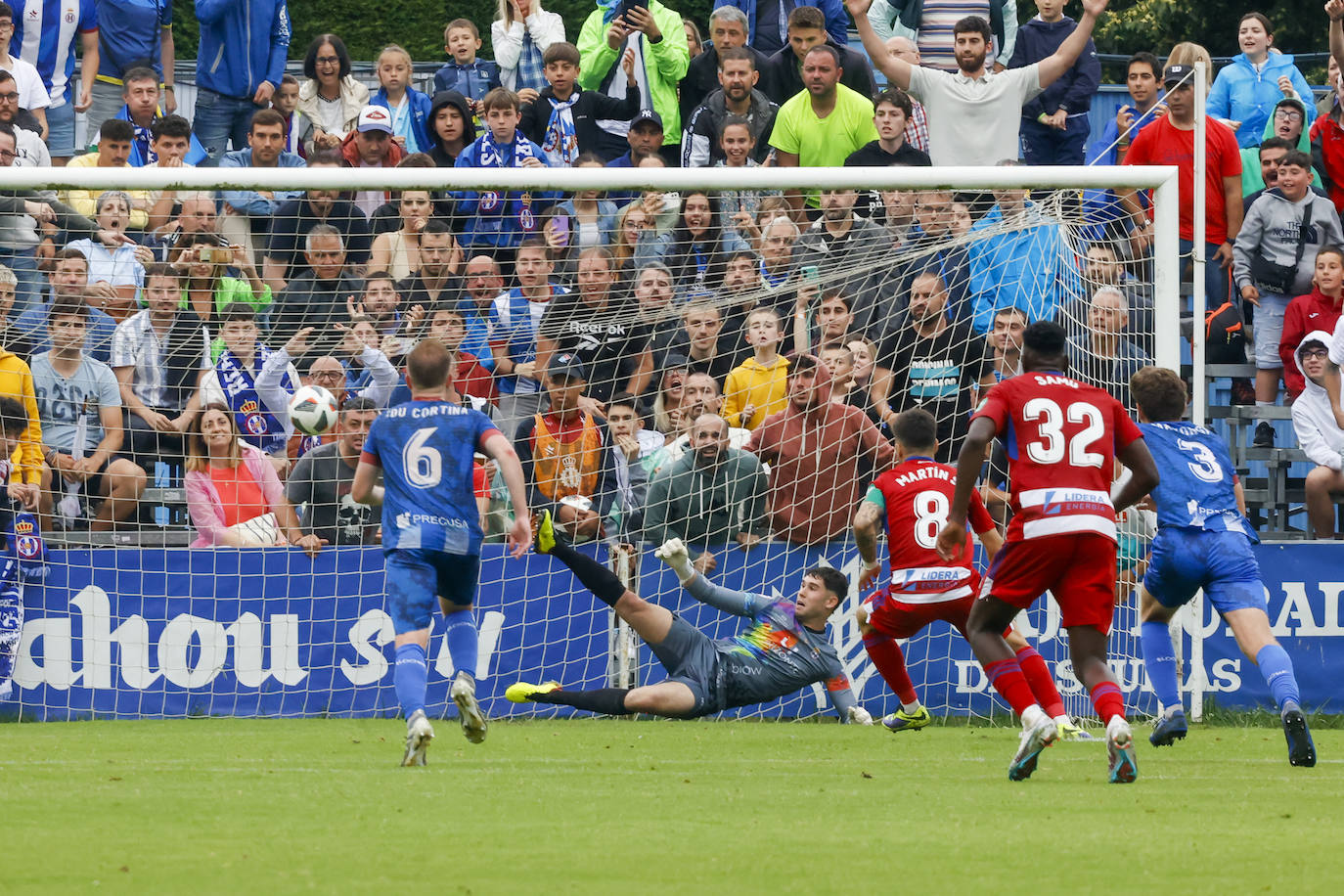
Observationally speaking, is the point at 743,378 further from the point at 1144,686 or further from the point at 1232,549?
the point at 1232,549

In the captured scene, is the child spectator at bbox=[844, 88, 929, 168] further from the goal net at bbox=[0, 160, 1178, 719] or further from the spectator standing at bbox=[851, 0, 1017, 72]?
the spectator standing at bbox=[851, 0, 1017, 72]

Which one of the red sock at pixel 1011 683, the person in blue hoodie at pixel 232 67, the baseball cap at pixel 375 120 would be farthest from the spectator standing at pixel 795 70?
the red sock at pixel 1011 683

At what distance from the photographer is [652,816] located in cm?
603

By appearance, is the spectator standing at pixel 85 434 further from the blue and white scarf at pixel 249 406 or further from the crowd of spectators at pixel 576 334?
the blue and white scarf at pixel 249 406

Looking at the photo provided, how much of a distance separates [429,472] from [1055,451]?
2843mm

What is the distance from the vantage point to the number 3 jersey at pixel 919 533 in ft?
29.6

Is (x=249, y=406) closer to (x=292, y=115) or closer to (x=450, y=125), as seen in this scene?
(x=450, y=125)

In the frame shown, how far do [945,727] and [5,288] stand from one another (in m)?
6.50

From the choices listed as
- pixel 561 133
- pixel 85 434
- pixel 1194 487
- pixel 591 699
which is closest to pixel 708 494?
pixel 591 699

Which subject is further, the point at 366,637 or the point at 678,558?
the point at 366,637

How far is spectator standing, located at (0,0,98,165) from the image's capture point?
47.5ft

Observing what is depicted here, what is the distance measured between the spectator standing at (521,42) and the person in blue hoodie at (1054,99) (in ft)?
13.4

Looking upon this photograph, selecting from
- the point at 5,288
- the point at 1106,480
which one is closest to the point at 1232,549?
the point at 1106,480

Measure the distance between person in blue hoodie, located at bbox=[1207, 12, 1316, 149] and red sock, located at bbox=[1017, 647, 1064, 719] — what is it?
856 cm
